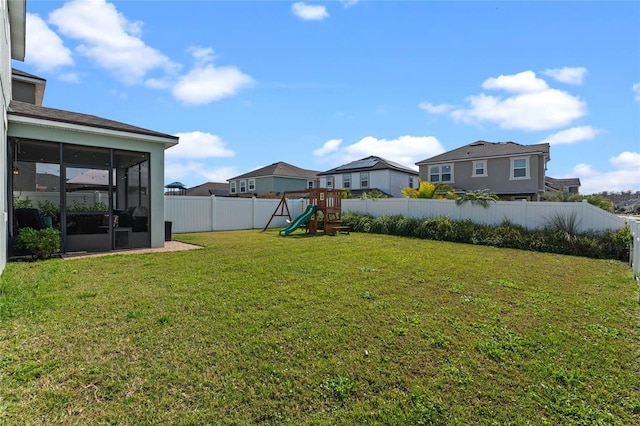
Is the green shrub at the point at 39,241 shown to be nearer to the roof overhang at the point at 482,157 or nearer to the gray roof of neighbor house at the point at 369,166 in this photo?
the roof overhang at the point at 482,157

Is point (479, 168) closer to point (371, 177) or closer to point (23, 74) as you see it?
point (371, 177)

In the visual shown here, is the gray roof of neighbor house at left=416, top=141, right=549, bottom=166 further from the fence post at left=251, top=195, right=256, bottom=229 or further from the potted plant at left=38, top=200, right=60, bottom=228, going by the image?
the potted plant at left=38, top=200, right=60, bottom=228

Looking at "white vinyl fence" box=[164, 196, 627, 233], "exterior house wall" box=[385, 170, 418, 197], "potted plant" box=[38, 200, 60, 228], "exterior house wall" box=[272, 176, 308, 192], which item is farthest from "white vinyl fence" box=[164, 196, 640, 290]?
"exterior house wall" box=[272, 176, 308, 192]

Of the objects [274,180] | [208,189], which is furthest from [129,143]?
[208,189]

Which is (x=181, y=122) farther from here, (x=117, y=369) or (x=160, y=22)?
(x=117, y=369)

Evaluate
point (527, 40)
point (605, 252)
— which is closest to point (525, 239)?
point (605, 252)

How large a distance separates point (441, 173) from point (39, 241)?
22541 mm

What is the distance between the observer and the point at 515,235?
1139 centimetres

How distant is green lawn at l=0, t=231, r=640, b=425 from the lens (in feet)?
8.12

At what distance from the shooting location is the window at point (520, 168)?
2018 centimetres

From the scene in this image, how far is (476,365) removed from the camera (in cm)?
311

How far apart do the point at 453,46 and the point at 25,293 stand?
12222 millimetres

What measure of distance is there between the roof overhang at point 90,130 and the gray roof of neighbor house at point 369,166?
19669 mm

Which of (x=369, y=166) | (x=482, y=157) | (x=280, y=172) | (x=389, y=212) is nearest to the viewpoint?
(x=389, y=212)
